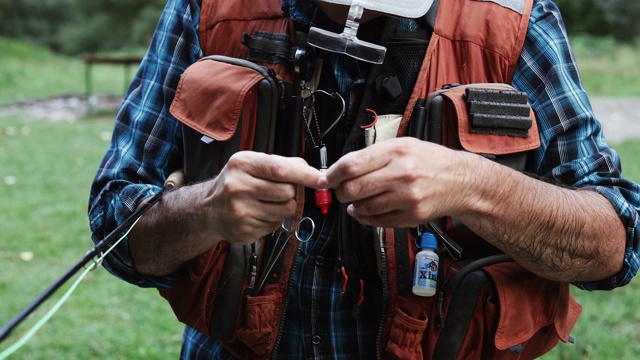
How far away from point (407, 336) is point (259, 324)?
0.40 metres

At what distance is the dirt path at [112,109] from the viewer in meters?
10.8

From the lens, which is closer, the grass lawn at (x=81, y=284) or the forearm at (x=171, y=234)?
the forearm at (x=171, y=234)

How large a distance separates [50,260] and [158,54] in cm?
433

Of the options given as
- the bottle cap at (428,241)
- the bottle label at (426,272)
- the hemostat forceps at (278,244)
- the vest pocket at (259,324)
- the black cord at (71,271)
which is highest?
the black cord at (71,271)

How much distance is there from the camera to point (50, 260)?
20.1 ft

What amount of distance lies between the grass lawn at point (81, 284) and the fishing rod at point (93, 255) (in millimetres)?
2456

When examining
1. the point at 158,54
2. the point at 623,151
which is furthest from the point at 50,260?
the point at 623,151

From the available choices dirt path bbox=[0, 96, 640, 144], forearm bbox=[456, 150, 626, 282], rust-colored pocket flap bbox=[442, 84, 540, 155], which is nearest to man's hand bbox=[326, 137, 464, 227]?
forearm bbox=[456, 150, 626, 282]

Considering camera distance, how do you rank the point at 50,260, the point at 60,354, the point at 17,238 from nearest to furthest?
1. the point at 60,354
2. the point at 50,260
3. the point at 17,238

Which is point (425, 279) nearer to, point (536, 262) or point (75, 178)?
point (536, 262)

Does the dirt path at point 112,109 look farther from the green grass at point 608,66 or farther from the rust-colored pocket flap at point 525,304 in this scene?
the rust-colored pocket flap at point 525,304

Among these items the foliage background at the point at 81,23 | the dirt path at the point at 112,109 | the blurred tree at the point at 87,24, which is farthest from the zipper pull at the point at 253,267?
the blurred tree at the point at 87,24

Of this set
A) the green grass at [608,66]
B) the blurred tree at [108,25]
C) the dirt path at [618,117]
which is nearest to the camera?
the dirt path at [618,117]

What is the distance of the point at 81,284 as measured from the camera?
568 cm
